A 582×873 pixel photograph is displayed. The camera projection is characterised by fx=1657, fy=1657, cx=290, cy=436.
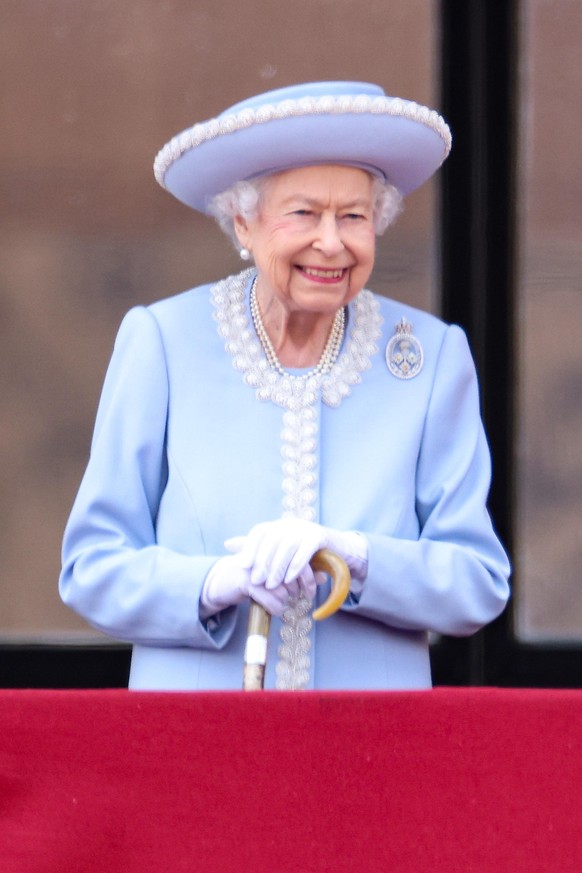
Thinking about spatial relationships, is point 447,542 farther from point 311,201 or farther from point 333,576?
point 311,201

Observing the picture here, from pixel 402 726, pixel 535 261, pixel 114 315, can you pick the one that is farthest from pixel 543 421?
pixel 402 726

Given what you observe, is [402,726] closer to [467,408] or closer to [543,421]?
[467,408]

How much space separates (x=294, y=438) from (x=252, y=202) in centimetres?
33

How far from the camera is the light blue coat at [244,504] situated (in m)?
2.23

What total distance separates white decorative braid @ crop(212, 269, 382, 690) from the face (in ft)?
0.40

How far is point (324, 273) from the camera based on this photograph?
2260 mm

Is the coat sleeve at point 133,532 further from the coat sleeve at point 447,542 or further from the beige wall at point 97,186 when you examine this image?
the beige wall at point 97,186

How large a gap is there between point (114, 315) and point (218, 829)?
225 centimetres

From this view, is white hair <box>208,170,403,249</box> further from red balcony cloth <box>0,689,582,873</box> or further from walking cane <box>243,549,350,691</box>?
red balcony cloth <box>0,689,582,873</box>

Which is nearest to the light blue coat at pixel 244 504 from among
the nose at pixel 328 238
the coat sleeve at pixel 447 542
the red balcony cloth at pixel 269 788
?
the coat sleeve at pixel 447 542

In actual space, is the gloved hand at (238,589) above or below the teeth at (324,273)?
below

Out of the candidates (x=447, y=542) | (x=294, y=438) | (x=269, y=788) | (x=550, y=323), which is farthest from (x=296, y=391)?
(x=550, y=323)

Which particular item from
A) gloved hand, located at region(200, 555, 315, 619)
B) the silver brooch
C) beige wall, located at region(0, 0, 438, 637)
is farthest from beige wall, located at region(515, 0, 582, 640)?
gloved hand, located at region(200, 555, 315, 619)

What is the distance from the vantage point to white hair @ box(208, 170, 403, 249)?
2.30 meters
